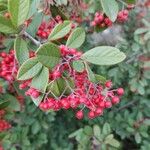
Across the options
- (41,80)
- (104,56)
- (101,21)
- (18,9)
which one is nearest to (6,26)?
(18,9)

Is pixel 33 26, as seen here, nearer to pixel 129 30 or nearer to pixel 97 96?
pixel 97 96

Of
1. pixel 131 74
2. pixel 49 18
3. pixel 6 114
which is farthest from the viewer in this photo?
pixel 131 74

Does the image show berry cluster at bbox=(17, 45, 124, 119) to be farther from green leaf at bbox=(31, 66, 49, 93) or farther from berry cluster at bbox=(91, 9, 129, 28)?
berry cluster at bbox=(91, 9, 129, 28)

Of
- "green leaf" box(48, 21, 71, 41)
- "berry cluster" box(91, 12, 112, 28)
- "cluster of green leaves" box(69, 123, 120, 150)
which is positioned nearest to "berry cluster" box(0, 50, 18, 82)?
"green leaf" box(48, 21, 71, 41)

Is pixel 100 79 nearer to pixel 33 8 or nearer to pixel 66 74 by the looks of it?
pixel 66 74

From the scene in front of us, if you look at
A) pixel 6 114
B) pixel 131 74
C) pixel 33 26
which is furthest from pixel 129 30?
pixel 33 26

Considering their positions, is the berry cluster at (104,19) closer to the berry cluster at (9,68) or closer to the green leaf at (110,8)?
the green leaf at (110,8)
